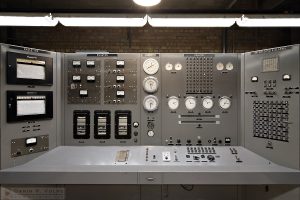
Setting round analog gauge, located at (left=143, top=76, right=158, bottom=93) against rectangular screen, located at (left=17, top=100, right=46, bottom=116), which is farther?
round analog gauge, located at (left=143, top=76, right=158, bottom=93)

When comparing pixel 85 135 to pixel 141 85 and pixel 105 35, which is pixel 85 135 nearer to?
pixel 141 85

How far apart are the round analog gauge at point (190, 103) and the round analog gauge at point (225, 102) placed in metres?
0.26

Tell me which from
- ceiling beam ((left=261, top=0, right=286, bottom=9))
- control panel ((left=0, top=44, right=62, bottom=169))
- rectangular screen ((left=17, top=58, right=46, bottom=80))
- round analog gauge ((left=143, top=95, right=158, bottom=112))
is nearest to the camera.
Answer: control panel ((left=0, top=44, right=62, bottom=169))

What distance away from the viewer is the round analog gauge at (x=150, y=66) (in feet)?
8.09

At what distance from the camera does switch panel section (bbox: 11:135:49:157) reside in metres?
2.03

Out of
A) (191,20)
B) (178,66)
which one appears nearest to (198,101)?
(178,66)

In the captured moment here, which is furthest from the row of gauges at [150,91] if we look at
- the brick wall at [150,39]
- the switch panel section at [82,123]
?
the brick wall at [150,39]

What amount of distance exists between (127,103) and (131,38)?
240 cm

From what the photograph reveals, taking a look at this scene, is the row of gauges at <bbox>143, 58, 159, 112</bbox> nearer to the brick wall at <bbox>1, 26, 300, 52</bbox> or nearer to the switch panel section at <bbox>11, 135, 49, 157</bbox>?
the switch panel section at <bbox>11, 135, 49, 157</bbox>

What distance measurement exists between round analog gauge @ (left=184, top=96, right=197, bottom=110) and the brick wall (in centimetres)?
229

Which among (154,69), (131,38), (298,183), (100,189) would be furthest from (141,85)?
(131,38)

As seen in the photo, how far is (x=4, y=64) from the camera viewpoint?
1.97 m

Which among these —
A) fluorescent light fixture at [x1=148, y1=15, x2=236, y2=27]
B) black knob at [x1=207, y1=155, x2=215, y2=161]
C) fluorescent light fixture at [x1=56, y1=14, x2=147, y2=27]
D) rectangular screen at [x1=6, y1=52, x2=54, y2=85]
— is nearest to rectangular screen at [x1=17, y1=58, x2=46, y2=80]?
rectangular screen at [x1=6, y1=52, x2=54, y2=85]

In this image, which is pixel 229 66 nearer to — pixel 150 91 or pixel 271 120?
pixel 271 120
